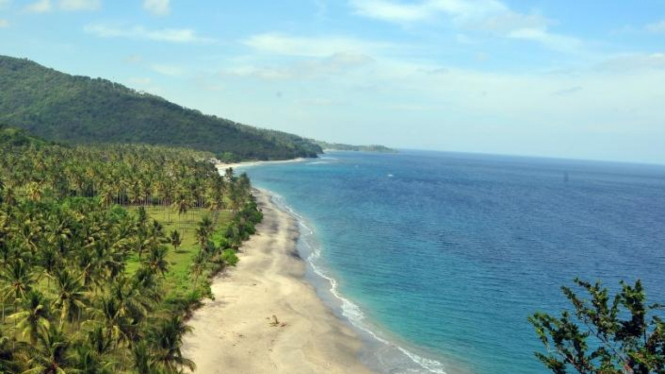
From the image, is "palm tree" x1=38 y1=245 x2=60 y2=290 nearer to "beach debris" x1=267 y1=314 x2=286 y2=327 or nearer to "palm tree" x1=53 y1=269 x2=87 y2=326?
"palm tree" x1=53 y1=269 x2=87 y2=326

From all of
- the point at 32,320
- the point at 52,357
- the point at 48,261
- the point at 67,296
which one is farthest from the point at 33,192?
the point at 52,357

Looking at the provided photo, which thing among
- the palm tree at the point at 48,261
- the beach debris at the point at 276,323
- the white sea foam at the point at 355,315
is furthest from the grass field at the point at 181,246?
the white sea foam at the point at 355,315

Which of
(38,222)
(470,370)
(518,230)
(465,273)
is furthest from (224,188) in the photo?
(470,370)

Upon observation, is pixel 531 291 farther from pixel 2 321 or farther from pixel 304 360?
pixel 2 321

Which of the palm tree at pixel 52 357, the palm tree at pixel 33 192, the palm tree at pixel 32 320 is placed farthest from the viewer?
the palm tree at pixel 33 192

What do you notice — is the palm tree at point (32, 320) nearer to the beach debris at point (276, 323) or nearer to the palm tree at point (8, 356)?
the palm tree at point (8, 356)

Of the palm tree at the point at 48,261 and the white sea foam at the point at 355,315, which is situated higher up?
the palm tree at the point at 48,261

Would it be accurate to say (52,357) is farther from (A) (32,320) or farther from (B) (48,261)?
(B) (48,261)

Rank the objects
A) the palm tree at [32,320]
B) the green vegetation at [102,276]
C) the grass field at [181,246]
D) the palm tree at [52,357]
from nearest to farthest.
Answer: the palm tree at [52,357] → the green vegetation at [102,276] → the palm tree at [32,320] → the grass field at [181,246]
